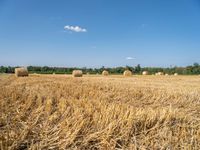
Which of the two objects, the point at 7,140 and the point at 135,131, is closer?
the point at 7,140

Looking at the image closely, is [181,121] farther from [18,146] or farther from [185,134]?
[18,146]

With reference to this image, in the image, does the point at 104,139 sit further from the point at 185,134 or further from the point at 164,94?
the point at 164,94

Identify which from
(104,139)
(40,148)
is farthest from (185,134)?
(40,148)

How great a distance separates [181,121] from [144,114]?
0.70m

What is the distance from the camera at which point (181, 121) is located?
407cm

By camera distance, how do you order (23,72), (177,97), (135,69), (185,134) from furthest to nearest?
(135,69) → (23,72) → (177,97) → (185,134)

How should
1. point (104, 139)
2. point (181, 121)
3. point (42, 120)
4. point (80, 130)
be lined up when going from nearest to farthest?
point (104, 139), point (80, 130), point (42, 120), point (181, 121)

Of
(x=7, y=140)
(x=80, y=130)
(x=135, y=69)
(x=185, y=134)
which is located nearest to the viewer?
(x=7, y=140)

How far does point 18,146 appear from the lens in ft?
8.84

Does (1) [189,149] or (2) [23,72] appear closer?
(1) [189,149]

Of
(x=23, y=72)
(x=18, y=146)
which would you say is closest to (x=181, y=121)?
(x=18, y=146)

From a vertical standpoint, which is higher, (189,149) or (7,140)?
(7,140)

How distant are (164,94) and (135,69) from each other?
5120 cm

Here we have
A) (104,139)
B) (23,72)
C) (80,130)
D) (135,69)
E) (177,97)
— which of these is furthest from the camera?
(135,69)
